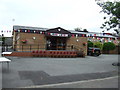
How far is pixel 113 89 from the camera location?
5.29 metres

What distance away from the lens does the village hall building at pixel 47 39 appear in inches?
695

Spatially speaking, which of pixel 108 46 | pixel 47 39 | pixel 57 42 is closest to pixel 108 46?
pixel 108 46

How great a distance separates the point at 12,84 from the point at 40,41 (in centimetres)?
1344

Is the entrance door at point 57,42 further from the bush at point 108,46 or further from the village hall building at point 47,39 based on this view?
the bush at point 108,46

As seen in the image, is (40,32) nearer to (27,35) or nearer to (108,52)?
(27,35)

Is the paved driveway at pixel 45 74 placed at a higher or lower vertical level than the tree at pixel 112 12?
lower

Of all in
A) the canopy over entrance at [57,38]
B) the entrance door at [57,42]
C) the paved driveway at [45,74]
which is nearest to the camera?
the paved driveway at [45,74]

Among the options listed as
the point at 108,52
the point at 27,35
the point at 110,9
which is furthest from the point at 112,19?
the point at 108,52

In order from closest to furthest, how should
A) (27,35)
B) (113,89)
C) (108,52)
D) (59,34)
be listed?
(113,89)
(27,35)
(59,34)
(108,52)

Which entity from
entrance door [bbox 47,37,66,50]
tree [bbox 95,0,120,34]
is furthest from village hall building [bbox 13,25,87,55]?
tree [bbox 95,0,120,34]

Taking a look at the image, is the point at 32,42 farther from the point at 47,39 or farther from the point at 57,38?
the point at 57,38

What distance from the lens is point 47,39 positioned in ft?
64.6

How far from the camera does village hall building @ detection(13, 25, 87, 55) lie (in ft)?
57.9

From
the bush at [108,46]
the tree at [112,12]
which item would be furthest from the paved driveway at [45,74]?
the bush at [108,46]
